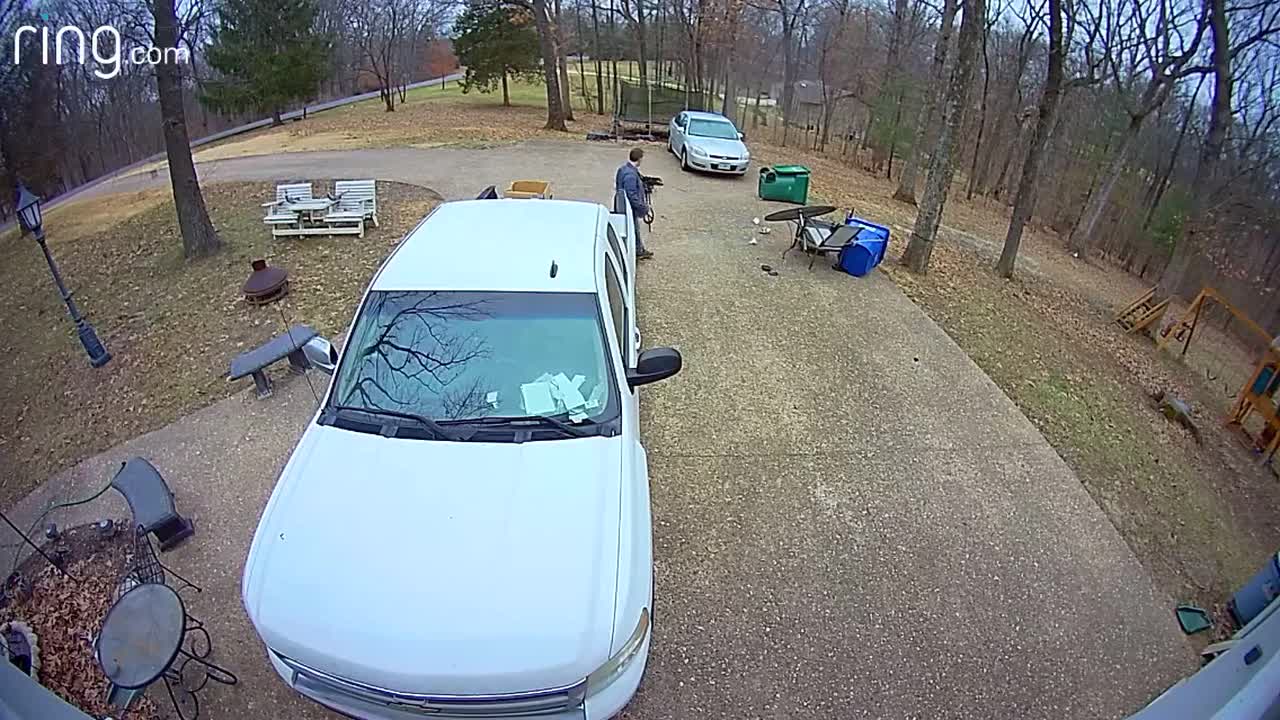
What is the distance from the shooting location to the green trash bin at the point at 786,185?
13234 millimetres

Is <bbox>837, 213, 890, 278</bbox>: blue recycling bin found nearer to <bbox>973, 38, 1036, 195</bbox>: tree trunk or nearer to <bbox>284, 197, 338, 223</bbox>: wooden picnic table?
<bbox>284, 197, 338, 223</bbox>: wooden picnic table

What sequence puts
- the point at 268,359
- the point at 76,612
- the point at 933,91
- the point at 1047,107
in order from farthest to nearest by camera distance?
the point at 933,91 → the point at 1047,107 → the point at 268,359 → the point at 76,612

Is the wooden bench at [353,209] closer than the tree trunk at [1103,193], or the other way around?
the wooden bench at [353,209]

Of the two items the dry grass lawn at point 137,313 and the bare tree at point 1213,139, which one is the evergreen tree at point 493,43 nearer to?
the dry grass lawn at point 137,313

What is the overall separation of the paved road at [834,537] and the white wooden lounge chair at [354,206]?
177 inches

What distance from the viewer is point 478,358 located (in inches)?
146

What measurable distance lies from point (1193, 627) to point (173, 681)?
650 centimetres

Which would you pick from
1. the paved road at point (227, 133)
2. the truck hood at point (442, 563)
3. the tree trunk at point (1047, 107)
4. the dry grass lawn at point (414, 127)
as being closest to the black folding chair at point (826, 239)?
the tree trunk at point (1047, 107)

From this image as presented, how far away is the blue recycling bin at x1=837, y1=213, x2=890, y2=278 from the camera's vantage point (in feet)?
31.5

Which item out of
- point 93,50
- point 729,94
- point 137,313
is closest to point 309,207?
point 137,313

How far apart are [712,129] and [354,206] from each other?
9.58 metres

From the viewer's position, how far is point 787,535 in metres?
4.84

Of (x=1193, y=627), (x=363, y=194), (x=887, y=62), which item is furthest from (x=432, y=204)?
(x=887, y=62)

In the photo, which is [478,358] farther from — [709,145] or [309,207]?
[709,145]
